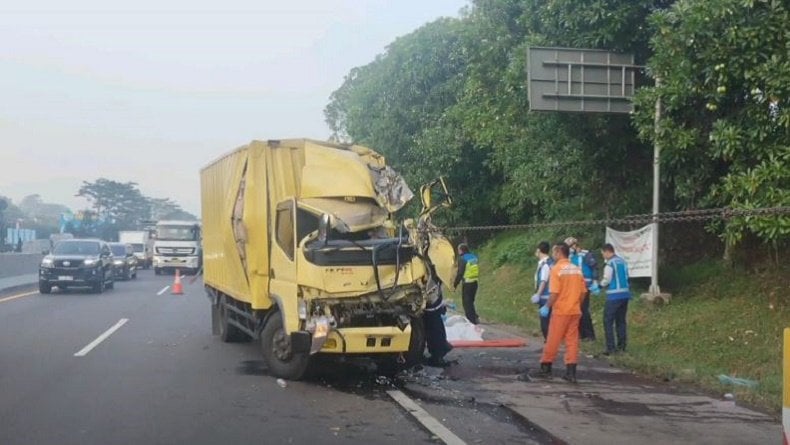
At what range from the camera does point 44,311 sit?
2217 cm

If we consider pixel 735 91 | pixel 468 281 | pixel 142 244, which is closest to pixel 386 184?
pixel 735 91

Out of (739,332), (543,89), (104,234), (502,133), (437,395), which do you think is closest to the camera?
(437,395)

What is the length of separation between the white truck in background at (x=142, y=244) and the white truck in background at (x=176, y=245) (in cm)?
1176

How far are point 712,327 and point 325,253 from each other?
7.12 meters

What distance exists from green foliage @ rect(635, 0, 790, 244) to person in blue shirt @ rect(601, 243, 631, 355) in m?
1.64

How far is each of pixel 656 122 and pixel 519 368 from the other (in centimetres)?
491

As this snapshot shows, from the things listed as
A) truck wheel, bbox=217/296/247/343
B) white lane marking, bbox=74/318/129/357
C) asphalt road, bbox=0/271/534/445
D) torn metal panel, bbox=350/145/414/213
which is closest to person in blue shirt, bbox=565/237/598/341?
torn metal panel, bbox=350/145/414/213

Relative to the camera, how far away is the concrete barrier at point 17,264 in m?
35.9

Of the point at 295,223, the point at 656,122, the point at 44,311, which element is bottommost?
the point at 44,311

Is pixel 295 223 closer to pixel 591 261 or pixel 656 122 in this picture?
pixel 591 261

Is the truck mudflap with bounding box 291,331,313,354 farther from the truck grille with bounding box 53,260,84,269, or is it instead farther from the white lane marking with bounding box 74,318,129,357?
the truck grille with bounding box 53,260,84,269

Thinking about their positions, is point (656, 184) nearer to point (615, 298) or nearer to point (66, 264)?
point (615, 298)

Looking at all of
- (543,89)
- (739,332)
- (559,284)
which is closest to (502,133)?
(543,89)

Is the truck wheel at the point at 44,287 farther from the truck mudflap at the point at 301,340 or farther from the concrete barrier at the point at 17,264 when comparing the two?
the truck mudflap at the point at 301,340
